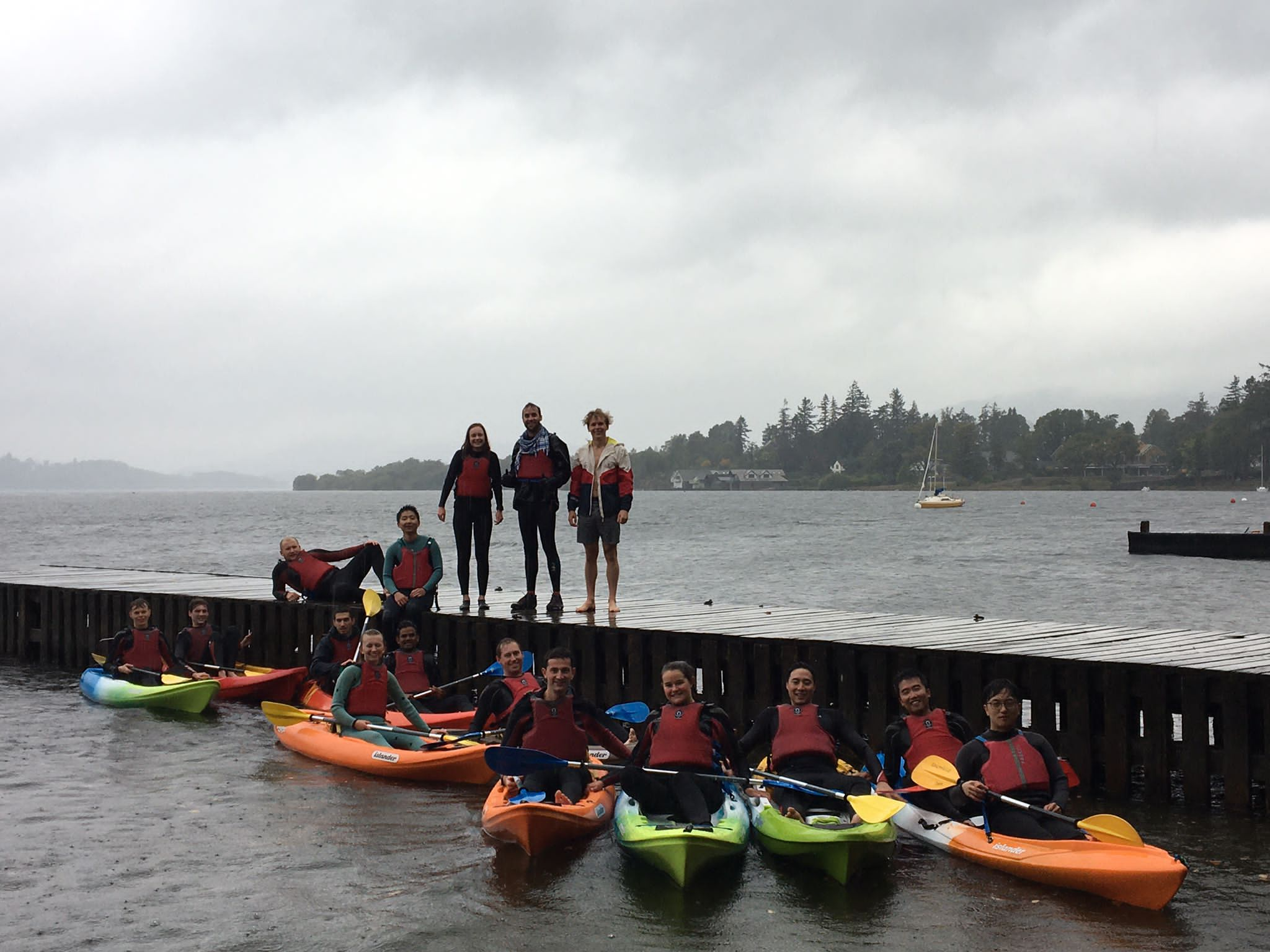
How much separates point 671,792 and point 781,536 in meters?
72.6

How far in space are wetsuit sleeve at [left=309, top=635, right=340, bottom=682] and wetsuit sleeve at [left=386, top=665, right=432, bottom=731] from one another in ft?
4.08

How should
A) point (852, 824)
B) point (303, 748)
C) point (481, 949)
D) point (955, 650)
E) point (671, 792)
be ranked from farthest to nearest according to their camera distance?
point (303, 748)
point (955, 650)
point (671, 792)
point (852, 824)
point (481, 949)

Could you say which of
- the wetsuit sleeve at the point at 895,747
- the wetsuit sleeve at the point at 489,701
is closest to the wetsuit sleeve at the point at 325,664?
the wetsuit sleeve at the point at 489,701

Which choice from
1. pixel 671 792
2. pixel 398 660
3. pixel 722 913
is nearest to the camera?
pixel 722 913

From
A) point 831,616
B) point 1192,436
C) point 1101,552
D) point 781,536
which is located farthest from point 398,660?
point 1192,436

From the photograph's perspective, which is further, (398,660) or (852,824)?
(398,660)

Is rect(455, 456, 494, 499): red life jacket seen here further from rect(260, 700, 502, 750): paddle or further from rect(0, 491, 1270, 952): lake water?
rect(0, 491, 1270, 952): lake water

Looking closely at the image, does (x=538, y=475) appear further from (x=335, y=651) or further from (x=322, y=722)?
(x=322, y=722)

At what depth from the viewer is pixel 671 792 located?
9359 millimetres

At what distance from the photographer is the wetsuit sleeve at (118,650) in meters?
16.1

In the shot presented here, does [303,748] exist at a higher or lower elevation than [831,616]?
lower

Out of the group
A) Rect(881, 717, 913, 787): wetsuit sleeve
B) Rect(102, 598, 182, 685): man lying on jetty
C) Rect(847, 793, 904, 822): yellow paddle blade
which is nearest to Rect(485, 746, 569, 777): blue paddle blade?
Rect(847, 793, 904, 822): yellow paddle blade

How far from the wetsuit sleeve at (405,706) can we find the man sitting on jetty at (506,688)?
0.68 metres

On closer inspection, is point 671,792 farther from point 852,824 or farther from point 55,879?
point 55,879
